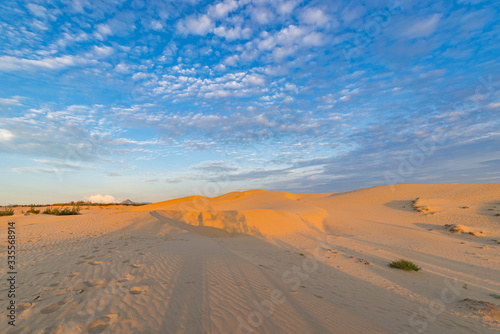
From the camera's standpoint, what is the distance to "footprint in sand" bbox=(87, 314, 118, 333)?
316cm

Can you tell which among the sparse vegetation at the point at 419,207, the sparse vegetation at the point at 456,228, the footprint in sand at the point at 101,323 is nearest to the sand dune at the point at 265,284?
the footprint in sand at the point at 101,323

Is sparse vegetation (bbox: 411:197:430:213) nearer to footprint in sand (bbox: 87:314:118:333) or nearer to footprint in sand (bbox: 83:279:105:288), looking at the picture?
footprint in sand (bbox: 83:279:105:288)

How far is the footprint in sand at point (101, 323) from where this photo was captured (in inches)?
124

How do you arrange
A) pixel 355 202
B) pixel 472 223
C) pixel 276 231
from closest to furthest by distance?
1. pixel 472 223
2. pixel 276 231
3. pixel 355 202

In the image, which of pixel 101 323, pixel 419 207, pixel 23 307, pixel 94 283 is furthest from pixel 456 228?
pixel 23 307

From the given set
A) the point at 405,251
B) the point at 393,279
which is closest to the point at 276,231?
the point at 405,251

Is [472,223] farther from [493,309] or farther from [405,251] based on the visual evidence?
[493,309]

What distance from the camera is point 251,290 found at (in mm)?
5215

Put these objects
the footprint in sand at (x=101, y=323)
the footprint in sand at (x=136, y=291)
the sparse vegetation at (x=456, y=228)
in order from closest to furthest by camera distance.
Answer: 1. the footprint in sand at (x=101, y=323)
2. the footprint in sand at (x=136, y=291)
3. the sparse vegetation at (x=456, y=228)

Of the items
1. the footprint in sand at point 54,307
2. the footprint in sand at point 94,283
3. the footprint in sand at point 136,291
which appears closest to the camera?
the footprint in sand at point 54,307

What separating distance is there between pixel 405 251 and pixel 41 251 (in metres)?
16.4

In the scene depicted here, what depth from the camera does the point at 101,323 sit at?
131 inches

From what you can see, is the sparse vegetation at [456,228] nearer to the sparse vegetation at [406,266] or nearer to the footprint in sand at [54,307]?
the sparse vegetation at [406,266]

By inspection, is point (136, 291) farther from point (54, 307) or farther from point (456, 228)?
point (456, 228)
